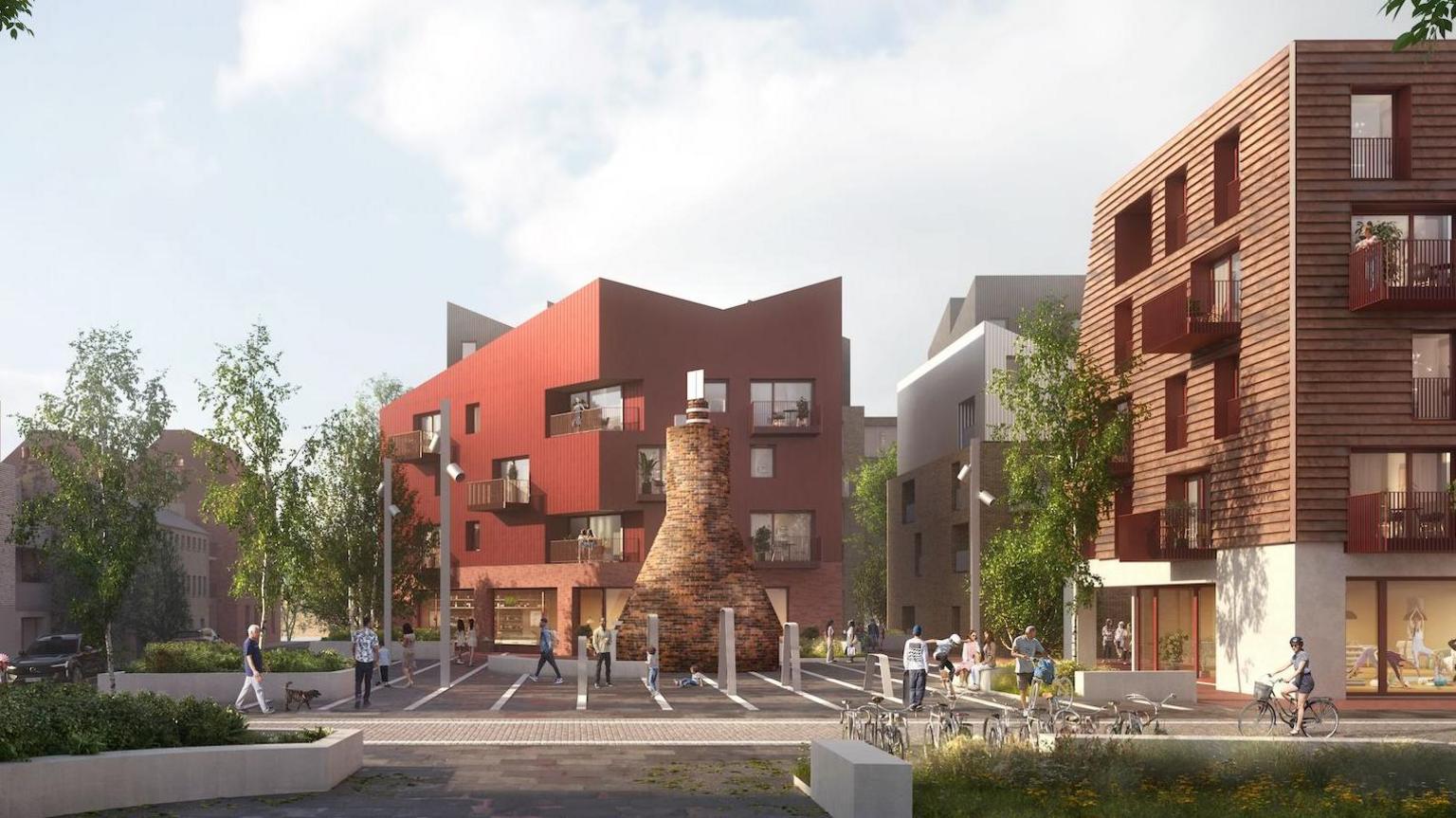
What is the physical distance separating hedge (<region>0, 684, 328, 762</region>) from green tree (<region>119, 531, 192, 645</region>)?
1780 inches

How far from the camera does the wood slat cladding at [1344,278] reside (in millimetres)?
33188

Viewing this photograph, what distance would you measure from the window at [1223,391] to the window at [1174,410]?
2.13 metres

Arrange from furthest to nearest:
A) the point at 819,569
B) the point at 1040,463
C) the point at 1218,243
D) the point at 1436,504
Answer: the point at 819,569 → the point at 1040,463 → the point at 1218,243 → the point at 1436,504

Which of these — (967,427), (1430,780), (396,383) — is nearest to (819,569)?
(967,427)

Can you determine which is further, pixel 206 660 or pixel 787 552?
pixel 787 552

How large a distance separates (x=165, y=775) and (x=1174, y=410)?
29.9 m

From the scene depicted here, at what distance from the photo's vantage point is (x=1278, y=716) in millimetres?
26094

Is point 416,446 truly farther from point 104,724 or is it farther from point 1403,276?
point 104,724

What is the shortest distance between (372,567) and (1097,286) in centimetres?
3300

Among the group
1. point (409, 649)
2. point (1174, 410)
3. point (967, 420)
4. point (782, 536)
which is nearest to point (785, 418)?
point (782, 536)

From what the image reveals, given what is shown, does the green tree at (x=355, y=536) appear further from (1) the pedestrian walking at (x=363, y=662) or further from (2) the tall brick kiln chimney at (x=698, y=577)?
(1) the pedestrian walking at (x=363, y=662)

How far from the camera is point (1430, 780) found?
15.4 metres

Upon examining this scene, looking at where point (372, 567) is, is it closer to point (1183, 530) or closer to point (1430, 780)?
point (1183, 530)

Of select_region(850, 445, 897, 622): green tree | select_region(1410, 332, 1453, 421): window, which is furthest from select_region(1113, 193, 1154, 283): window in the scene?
select_region(850, 445, 897, 622): green tree
